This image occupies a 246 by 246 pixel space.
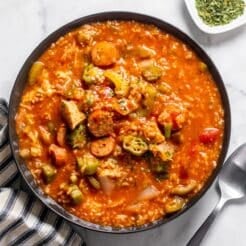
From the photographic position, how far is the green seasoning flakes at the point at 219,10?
3721 millimetres

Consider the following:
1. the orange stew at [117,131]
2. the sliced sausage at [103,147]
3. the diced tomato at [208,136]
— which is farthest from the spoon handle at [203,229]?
the sliced sausage at [103,147]

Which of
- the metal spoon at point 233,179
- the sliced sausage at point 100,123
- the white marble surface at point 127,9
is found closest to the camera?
the sliced sausage at point 100,123

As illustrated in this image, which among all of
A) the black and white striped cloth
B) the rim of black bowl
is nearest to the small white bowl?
the rim of black bowl

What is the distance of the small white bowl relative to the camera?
3686 mm

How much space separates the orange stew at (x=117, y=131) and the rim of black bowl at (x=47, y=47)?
0.03 m

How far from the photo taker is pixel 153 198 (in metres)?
3.37

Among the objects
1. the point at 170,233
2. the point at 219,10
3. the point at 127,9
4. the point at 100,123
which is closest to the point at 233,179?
the point at 170,233

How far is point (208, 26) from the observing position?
12.1ft

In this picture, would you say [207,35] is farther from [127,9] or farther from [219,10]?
[127,9]

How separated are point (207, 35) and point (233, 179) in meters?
0.72

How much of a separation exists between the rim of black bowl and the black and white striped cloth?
121 mm

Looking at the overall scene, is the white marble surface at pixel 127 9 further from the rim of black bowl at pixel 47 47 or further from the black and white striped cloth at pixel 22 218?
the black and white striped cloth at pixel 22 218

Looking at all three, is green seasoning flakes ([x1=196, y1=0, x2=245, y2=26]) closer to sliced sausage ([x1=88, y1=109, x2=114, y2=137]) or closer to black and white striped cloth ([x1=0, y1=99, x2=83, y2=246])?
sliced sausage ([x1=88, y1=109, x2=114, y2=137])

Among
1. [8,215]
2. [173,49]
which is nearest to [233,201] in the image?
[173,49]
